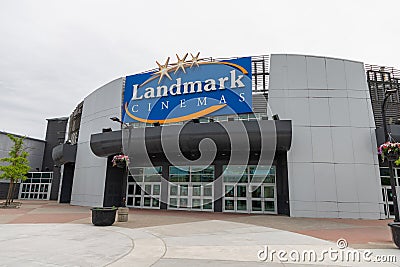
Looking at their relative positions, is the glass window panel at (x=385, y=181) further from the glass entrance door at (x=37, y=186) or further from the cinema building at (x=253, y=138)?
the glass entrance door at (x=37, y=186)

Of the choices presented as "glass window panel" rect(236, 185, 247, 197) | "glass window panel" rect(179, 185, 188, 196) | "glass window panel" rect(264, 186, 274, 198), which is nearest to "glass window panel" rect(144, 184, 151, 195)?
"glass window panel" rect(179, 185, 188, 196)

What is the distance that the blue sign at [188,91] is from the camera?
18891 mm

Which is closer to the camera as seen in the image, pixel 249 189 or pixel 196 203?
pixel 249 189

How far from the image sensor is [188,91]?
2019cm

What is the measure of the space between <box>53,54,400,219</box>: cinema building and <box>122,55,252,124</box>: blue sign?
84 millimetres

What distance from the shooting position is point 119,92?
76.3 feet

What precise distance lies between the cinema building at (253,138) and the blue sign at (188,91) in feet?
0.27

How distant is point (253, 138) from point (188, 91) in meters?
7.28

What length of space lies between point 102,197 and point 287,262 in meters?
19.0

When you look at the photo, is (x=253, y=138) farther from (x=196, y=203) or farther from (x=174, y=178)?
(x=174, y=178)

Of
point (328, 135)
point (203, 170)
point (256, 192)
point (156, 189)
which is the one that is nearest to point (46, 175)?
point (156, 189)

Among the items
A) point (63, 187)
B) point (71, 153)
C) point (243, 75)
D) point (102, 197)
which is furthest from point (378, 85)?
point (63, 187)

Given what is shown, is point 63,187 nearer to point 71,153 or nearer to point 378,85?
point 71,153

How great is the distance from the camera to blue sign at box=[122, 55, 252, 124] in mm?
18891
